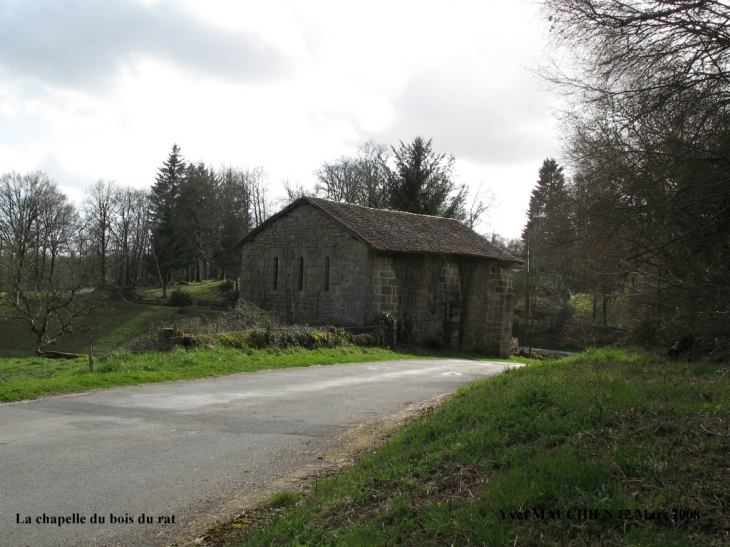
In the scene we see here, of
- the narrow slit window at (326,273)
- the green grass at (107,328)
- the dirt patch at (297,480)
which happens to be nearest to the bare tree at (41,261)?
the green grass at (107,328)

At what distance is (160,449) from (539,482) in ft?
15.7

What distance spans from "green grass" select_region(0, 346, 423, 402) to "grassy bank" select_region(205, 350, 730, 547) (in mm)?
7169

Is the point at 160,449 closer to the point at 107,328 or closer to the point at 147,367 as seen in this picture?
the point at 147,367

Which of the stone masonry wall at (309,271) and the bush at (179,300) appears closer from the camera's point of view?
the stone masonry wall at (309,271)

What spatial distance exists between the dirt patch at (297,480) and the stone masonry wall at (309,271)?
1439 cm

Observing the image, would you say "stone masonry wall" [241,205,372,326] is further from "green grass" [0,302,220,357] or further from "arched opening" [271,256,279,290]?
"green grass" [0,302,220,357]

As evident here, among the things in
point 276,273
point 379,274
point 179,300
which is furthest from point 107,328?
point 379,274

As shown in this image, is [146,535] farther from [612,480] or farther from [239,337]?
[239,337]

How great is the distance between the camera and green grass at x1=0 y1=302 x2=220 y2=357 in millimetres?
38562

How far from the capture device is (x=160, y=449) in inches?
296

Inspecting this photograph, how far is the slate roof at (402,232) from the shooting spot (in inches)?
976

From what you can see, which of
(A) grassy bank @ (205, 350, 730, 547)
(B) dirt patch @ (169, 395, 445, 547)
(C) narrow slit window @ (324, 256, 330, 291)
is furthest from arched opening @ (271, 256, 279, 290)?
(A) grassy bank @ (205, 350, 730, 547)

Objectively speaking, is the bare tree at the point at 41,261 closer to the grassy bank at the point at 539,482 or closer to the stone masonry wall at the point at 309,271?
the stone masonry wall at the point at 309,271

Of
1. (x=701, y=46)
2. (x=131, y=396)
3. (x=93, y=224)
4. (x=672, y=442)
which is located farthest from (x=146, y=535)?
(x=93, y=224)
